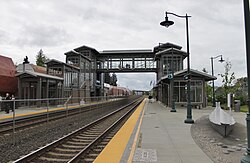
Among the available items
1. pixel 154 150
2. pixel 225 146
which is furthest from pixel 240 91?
pixel 154 150

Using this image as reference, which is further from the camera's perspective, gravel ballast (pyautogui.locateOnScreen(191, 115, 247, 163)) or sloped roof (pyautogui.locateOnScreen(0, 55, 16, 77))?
sloped roof (pyautogui.locateOnScreen(0, 55, 16, 77))

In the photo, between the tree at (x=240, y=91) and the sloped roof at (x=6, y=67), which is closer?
the sloped roof at (x=6, y=67)

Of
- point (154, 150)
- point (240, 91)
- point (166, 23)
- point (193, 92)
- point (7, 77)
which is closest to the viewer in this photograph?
point (154, 150)

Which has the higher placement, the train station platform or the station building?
the station building

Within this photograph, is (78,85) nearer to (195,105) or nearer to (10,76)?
→ (10,76)

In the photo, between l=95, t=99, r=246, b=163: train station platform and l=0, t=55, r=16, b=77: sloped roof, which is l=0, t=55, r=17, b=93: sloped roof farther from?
l=95, t=99, r=246, b=163: train station platform

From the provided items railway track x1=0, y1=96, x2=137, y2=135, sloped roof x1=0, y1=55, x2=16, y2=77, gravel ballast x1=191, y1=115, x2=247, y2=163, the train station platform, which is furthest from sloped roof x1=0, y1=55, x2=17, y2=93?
gravel ballast x1=191, y1=115, x2=247, y2=163

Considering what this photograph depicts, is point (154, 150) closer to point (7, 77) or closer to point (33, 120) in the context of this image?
point (33, 120)

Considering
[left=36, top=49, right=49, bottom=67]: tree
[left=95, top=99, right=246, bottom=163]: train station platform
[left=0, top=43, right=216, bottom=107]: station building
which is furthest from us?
[left=36, top=49, right=49, bottom=67]: tree

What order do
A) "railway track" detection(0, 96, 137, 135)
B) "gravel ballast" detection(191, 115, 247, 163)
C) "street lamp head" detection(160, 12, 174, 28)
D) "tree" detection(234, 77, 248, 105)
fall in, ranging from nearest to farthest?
1. "gravel ballast" detection(191, 115, 247, 163)
2. "railway track" detection(0, 96, 137, 135)
3. "street lamp head" detection(160, 12, 174, 28)
4. "tree" detection(234, 77, 248, 105)

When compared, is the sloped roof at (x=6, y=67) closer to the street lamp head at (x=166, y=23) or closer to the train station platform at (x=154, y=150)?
the street lamp head at (x=166, y=23)

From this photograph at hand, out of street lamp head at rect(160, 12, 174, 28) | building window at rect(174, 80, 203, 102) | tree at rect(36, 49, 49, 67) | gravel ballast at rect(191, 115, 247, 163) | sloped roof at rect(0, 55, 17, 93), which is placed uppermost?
tree at rect(36, 49, 49, 67)

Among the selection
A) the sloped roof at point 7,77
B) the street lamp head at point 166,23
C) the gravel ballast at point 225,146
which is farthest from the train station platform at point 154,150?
the sloped roof at point 7,77

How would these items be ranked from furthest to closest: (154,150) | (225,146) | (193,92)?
(193,92)
(225,146)
(154,150)
